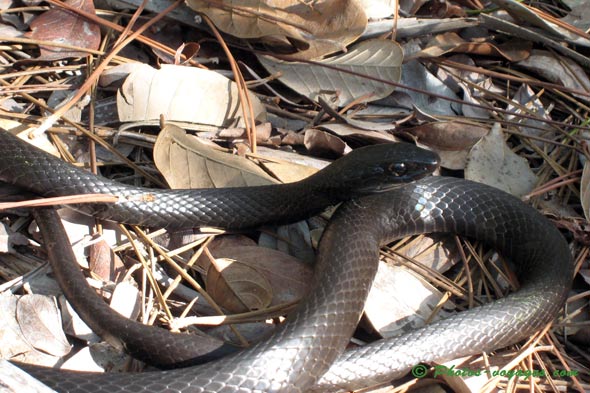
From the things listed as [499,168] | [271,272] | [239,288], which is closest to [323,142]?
[271,272]

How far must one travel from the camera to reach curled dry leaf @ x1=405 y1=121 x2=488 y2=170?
4.68m

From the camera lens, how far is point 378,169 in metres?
4.14

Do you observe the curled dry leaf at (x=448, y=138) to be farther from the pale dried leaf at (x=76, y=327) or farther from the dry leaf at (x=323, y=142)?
the pale dried leaf at (x=76, y=327)

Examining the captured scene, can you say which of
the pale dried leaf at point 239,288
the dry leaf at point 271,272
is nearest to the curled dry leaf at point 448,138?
the dry leaf at point 271,272

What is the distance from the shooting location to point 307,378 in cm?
315

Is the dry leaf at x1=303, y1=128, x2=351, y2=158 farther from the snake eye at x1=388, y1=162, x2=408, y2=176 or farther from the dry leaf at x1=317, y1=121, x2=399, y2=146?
the snake eye at x1=388, y1=162, x2=408, y2=176

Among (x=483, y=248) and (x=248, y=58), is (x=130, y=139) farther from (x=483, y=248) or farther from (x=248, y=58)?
(x=483, y=248)

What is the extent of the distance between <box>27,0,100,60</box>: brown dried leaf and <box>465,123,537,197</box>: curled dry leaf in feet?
8.77

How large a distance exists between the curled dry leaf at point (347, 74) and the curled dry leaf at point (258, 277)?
1.33 meters

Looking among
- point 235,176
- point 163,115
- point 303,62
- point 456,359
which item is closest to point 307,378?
point 456,359

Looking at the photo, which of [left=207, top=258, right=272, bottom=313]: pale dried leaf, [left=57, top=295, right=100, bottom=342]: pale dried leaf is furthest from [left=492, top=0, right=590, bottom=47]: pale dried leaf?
[left=57, top=295, right=100, bottom=342]: pale dried leaf

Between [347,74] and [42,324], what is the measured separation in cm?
260

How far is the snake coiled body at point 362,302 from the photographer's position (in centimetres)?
300

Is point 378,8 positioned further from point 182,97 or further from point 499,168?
point 182,97
